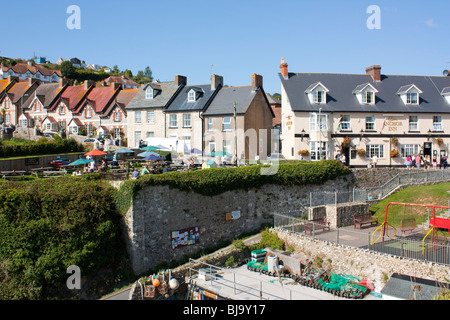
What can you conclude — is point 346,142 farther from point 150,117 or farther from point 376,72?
point 150,117

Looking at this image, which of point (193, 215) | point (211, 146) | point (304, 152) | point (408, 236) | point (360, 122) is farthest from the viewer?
point (211, 146)

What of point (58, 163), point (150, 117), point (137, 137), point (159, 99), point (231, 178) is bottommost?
point (231, 178)

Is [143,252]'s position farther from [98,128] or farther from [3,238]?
[98,128]

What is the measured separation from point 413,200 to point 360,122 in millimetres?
10474

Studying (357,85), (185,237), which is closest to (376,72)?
(357,85)

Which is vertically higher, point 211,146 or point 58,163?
point 211,146

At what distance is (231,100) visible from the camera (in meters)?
38.6

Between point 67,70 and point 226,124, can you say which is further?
point 67,70

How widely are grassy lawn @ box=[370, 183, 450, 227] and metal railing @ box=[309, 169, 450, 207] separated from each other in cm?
67

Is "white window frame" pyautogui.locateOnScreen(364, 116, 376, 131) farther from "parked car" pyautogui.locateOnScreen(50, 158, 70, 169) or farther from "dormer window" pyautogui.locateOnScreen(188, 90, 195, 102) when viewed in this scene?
"parked car" pyautogui.locateOnScreen(50, 158, 70, 169)

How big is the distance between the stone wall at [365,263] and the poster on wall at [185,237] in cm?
585

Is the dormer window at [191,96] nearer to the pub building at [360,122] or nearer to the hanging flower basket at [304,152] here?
the pub building at [360,122]
